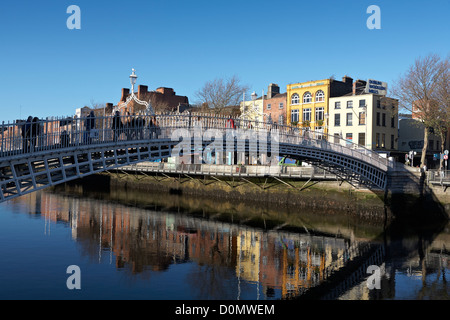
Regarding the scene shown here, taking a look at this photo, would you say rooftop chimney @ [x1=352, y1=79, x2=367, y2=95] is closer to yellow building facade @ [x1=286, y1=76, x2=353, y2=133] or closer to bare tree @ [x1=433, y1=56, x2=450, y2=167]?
yellow building facade @ [x1=286, y1=76, x2=353, y2=133]

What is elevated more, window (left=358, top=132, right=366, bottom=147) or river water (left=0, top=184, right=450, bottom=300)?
window (left=358, top=132, right=366, bottom=147)

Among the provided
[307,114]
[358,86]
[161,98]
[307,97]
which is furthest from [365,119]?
[161,98]

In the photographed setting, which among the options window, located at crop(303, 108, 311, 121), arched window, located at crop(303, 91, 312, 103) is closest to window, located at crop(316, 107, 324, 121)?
window, located at crop(303, 108, 311, 121)

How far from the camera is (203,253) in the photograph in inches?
800

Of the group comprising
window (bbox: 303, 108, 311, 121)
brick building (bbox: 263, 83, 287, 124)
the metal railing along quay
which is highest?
brick building (bbox: 263, 83, 287, 124)

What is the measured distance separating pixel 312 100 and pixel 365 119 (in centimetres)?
645

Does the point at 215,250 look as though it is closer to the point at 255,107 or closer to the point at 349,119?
the point at 349,119

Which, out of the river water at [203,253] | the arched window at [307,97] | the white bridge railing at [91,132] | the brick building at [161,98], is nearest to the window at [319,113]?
the arched window at [307,97]

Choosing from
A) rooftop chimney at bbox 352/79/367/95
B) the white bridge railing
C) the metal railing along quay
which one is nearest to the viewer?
the white bridge railing

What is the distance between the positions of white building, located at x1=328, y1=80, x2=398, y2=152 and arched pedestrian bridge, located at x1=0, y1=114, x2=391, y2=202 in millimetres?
11814

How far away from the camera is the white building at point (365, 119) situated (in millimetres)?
41875

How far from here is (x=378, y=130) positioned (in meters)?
42.6

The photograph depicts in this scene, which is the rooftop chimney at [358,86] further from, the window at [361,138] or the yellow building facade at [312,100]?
the window at [361,138]

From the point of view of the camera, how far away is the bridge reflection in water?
631 inches
